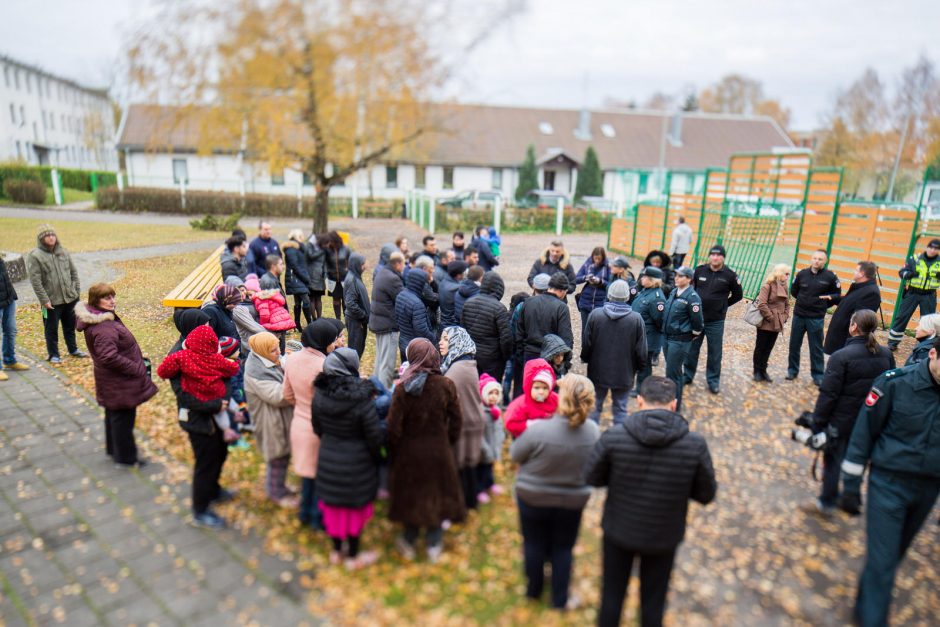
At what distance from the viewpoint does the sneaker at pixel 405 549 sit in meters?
4.23

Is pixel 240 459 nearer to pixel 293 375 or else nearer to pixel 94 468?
pixel 94 468

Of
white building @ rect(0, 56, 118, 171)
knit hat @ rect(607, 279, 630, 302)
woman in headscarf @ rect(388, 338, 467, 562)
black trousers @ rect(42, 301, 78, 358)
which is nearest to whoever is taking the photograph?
woman in headscarf @ rect(388, 338, 467, 562)

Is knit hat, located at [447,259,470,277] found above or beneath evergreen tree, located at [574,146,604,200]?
beneath

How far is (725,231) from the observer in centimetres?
1469

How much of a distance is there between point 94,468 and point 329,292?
5146 mm

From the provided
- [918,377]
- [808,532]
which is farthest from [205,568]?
[918,377]

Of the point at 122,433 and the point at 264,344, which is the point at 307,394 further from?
the point at 122,433

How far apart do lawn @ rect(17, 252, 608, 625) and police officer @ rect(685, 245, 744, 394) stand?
3.54m

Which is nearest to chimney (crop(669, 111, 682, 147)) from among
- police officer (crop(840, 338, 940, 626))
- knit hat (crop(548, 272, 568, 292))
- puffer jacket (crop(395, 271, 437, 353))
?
knit hat (crop(548, 272, 568, 292))

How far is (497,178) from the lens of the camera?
40.6 metres

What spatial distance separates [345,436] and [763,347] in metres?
6.40

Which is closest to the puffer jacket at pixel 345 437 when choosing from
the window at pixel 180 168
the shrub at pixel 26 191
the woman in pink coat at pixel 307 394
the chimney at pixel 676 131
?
the woman in pink coat at pixel 307 394

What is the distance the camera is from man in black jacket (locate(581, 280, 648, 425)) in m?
6.01

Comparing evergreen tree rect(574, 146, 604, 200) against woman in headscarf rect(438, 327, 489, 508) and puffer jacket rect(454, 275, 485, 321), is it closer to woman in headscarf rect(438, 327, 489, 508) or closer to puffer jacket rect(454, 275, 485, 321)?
puffer jacket rect(454, 275, 485, 321)
